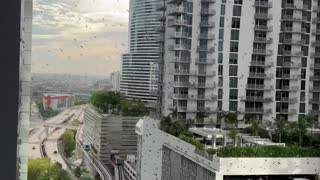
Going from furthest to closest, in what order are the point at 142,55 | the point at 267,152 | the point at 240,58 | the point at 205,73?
the point at 240,58
the point at 205,73
the point at 142,55
the point at 267,152

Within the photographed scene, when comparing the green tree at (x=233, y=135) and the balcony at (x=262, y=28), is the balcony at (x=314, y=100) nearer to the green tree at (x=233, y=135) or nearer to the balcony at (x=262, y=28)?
the balcony at (x=262, y=28)

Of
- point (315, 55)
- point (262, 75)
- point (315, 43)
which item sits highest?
point (315, 43)

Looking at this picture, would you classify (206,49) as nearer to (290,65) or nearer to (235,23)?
(235,23)

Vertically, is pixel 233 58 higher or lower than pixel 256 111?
higher

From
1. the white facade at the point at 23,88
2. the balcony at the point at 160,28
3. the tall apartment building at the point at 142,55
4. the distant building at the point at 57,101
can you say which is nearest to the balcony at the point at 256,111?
the tall apartment building at the point at 142,55

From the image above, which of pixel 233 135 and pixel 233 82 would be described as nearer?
pixel 233 135

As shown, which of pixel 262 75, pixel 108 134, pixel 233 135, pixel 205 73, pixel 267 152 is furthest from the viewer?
pixel 262 75

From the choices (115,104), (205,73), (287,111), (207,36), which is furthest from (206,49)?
(115,104)
